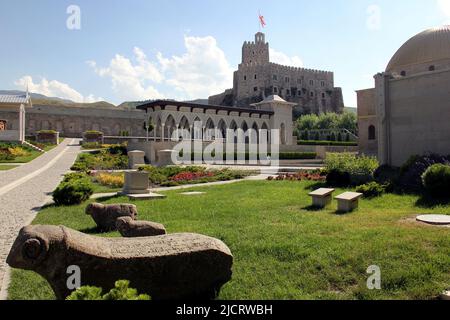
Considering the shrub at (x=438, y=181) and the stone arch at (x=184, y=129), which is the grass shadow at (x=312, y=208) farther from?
the stone arch at (x=184, y=129)

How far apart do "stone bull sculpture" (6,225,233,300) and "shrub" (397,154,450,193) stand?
32.2ft

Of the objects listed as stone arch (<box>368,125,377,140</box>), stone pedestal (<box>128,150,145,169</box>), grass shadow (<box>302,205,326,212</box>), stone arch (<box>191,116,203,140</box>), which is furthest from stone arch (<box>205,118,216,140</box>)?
grass shadow (<box>302,205,326,212</box>)

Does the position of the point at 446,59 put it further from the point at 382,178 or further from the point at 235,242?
the point at 235,242

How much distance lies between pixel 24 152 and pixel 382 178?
2975 cm

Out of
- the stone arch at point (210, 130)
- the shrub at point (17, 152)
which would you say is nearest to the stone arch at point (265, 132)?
the stone arch at point (210, 130)

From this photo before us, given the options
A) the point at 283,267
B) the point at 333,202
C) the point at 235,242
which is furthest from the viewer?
the point at 333,202

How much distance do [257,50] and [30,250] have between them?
284 feet

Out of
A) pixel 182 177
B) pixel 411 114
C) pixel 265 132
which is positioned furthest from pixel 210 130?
pixel 411 114

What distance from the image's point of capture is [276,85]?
262ft

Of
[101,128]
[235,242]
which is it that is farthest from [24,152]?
[235,242]

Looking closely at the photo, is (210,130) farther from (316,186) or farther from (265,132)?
(316,186)

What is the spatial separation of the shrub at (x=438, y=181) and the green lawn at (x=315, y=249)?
110cm

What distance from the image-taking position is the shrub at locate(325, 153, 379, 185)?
48.7ft
